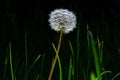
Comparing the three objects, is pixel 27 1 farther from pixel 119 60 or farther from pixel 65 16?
pixel 65 16

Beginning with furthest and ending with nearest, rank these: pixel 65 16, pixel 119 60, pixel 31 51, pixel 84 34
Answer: pixel 84 34 → pixel 31 51 → pixel 119 60 → pixel 65 16

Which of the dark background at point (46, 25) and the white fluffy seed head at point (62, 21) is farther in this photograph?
the dark background at point (46, 25)

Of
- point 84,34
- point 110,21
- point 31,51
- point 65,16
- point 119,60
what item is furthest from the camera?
point 110,21

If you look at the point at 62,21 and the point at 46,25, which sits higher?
the point at 62,21

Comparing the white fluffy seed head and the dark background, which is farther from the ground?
the white fluffy seed head

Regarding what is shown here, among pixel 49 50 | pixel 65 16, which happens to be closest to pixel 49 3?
pixel 49 50

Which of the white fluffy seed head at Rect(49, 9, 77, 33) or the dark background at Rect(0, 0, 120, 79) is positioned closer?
the white fluffy seed head at Rect(49, 9, 77, 33)

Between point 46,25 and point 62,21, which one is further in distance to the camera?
point 46,25

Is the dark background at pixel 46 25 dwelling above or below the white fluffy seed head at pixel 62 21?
below
